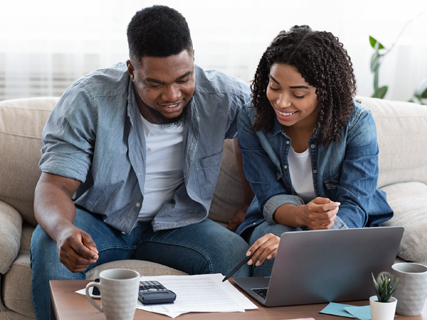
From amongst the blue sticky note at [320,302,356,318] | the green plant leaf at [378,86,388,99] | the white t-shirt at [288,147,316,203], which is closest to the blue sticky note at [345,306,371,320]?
the blue sticky note at [320,302,356,318]

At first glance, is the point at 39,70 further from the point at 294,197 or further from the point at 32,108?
the point at 294,197

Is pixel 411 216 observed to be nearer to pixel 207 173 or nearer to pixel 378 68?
pixel 207 173

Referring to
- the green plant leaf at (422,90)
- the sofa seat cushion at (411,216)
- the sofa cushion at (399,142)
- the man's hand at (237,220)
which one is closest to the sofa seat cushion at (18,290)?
the man's hand at (237,220)

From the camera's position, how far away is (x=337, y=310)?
102cm

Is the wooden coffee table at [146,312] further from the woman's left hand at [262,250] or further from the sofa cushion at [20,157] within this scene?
the sofa cushion at [20,157]

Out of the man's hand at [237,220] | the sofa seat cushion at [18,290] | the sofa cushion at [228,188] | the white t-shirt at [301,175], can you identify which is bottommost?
the sofa seat cushion at [18,290]

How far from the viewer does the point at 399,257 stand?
63.2 inches

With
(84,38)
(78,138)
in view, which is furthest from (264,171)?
(84,38)

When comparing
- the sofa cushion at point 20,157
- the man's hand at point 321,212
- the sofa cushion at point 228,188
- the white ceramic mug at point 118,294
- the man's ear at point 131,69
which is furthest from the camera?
the sofa cushion at point 228,188

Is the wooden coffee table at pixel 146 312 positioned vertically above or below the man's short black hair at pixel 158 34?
below

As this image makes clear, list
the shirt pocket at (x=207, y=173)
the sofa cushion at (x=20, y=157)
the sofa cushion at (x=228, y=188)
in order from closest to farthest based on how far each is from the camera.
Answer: the shirt pocket at (x=207, y=173)
the sofa cushion at (x=20, y=157)
the sofa cushion at (x=228, y=188)

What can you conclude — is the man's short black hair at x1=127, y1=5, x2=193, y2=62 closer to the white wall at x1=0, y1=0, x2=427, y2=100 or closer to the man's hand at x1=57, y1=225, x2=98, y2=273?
the man's hand at x1=57, y1=225, x2=98, y2=273

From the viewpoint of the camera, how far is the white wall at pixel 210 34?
7.50ft

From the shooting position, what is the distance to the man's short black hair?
1362mm
